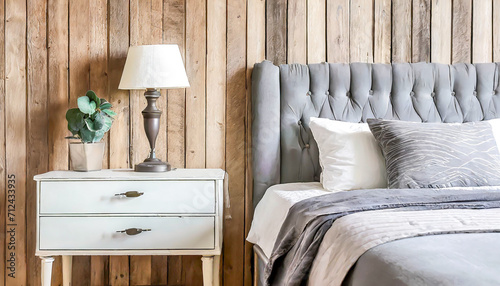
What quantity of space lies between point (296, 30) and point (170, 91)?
715mm

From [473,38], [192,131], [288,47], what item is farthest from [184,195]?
[473,38]

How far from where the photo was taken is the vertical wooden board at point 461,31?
2.39 m

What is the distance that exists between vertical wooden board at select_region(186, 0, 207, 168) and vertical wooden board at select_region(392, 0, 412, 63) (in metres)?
0.98

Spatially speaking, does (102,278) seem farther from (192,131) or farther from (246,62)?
(246,62)

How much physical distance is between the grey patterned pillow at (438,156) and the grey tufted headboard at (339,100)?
335 mm

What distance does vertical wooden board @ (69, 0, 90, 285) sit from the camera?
88.0 inches

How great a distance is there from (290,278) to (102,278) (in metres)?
1.33

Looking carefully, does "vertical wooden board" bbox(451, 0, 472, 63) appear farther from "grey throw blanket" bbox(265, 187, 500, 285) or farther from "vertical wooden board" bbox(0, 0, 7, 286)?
"vertical wooden board" bbox(0, 0, 7, 286)

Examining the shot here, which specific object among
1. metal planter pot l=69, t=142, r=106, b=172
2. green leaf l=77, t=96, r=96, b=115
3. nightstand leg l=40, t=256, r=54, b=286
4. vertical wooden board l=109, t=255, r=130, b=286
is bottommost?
vertical wooden board l=109, t=255, r=130, b=286

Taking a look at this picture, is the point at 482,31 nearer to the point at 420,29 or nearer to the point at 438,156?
the point at 420,29

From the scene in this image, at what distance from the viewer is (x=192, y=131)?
2.28 meters

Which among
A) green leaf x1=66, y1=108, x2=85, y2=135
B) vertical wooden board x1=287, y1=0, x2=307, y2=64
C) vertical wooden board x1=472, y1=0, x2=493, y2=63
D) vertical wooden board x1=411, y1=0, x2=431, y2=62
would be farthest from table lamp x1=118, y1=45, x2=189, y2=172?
vertical wooden board x1=472, y1=0, x2=493, y2=63

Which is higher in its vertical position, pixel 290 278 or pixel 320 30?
pixel 320 30

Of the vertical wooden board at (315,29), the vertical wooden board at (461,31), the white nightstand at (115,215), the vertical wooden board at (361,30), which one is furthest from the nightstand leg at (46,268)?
the vertical wooden board at (461,31)
